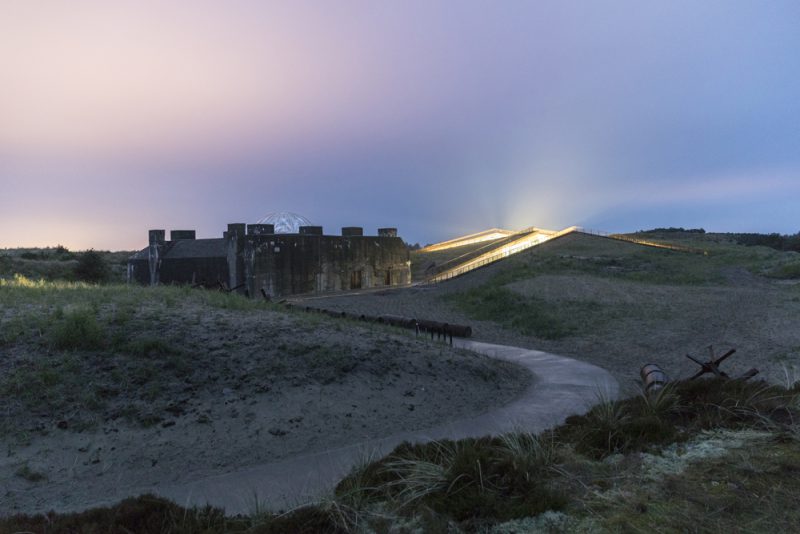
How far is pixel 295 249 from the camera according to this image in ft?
117

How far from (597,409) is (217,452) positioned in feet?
20.3

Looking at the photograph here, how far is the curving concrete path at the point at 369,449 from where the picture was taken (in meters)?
6.95

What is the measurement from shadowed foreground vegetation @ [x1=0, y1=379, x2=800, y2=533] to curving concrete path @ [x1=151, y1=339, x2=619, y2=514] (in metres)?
0.69

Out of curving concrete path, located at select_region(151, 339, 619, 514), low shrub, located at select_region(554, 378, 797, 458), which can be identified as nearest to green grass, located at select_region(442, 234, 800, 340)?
curving concrete path, located at select_region(151, 339, 619, 514)

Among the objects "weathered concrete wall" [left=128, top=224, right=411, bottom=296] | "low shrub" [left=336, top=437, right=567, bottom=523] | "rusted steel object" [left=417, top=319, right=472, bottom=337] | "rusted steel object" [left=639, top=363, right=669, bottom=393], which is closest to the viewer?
"low shrub" [left=336, top=437, right=567, bottom=523]

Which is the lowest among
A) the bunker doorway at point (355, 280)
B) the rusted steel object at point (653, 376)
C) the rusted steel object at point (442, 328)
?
the rusted steel object at point (653, 376)

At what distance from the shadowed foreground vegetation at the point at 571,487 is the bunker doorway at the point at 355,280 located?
34233 mm

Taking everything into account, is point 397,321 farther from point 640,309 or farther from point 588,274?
point 588,274

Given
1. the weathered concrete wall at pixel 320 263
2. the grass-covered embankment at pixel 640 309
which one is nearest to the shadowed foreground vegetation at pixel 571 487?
the grass-covered embankment at pixel 640 309

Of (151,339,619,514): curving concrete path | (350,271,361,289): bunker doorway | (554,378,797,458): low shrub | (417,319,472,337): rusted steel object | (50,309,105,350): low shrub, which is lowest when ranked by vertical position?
(151,339,619,514): curving concrete path

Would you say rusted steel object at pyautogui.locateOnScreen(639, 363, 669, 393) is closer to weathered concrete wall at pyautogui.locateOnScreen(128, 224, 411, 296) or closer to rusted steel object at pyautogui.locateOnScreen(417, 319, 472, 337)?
rusted steel object at pyautogui.locateOnScreen(417, 319, 472, 337)

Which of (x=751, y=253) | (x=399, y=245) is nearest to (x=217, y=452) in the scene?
(x=399, y=245)

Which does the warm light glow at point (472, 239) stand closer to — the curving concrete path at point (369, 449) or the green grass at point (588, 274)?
the green grass at point (588, 274)

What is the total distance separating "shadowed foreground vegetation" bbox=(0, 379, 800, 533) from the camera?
12.1 ft
